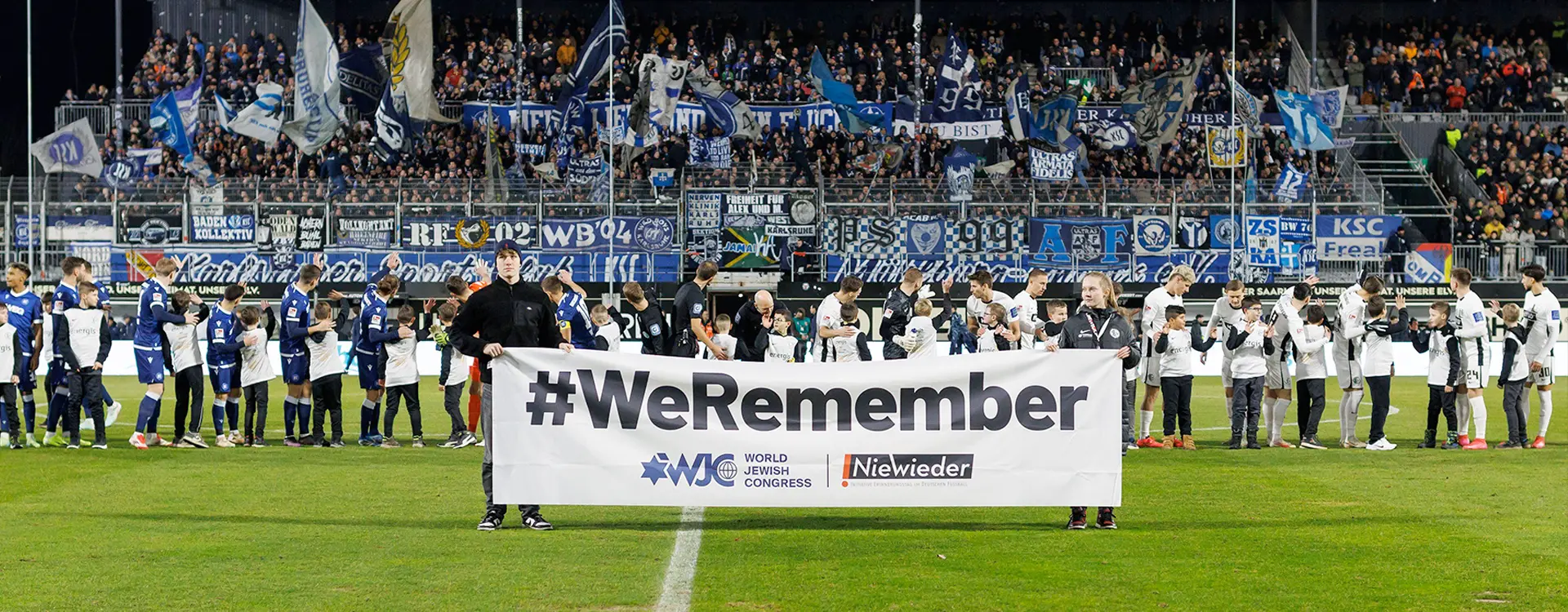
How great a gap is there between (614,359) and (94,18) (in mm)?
43993

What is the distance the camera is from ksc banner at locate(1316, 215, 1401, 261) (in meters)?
37.8

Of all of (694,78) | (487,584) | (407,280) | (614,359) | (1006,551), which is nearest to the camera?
(487,584)

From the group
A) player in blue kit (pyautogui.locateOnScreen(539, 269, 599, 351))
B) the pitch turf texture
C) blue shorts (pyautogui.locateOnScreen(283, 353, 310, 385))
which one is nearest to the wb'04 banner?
player in blue kit (pyautogui.locateOnScreen(539, 269, 599, 351))

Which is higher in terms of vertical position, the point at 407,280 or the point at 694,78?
the point at 694,78

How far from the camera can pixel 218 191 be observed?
37.4 meters

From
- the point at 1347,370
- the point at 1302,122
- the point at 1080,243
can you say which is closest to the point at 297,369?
the point at 1347,370

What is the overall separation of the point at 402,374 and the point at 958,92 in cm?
2472

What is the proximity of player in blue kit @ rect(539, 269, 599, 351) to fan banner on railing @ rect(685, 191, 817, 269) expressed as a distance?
18.9 meters

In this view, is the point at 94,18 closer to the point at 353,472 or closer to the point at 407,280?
the point at 407,280

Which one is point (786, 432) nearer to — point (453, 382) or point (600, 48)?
point (453, 382)

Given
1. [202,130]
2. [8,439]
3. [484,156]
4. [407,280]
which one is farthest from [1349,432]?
[202,130]

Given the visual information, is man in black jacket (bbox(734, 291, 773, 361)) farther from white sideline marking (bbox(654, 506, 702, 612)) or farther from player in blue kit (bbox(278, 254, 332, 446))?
white sideline marking (bbox(654, 506, 702, 612))

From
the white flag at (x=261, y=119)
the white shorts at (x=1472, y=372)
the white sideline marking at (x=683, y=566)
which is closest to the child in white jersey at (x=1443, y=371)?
the white shorts at (x=1472, y=372)

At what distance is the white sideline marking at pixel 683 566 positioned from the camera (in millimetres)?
8477
